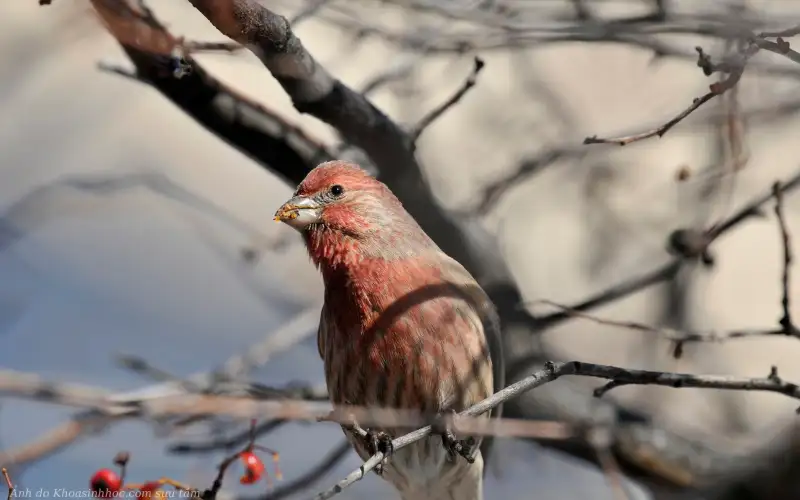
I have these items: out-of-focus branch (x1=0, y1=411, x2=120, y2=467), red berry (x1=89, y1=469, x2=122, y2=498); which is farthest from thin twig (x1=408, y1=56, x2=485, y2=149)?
out-of-focus branch (x1=0, y1=411, x2=120, y2=467)

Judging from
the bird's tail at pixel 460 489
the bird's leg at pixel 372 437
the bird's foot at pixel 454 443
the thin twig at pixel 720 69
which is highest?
the thin twig at pixel 720 69

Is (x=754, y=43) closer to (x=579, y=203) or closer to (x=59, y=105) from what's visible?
(x=579, y=203)

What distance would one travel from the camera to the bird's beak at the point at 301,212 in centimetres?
451

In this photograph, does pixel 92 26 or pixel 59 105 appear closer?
pixel 92 26

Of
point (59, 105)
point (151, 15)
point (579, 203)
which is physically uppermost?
point (579, 203)

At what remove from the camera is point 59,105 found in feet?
26.9

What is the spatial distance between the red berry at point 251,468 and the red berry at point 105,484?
1.56 ft

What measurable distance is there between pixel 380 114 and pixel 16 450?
8.43 feet

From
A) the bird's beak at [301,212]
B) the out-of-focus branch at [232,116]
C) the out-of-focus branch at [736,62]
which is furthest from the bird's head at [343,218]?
the out-of-focus branch at [736,62]


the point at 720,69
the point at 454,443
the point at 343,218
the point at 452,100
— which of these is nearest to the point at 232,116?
the point at 343,218

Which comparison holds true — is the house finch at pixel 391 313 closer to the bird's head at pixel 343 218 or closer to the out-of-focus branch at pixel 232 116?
the bird's head at pixel 343 218

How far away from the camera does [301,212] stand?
4.54m

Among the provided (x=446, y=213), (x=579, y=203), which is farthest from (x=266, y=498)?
(x=579, y=203)

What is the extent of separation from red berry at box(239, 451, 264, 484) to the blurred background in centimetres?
34
